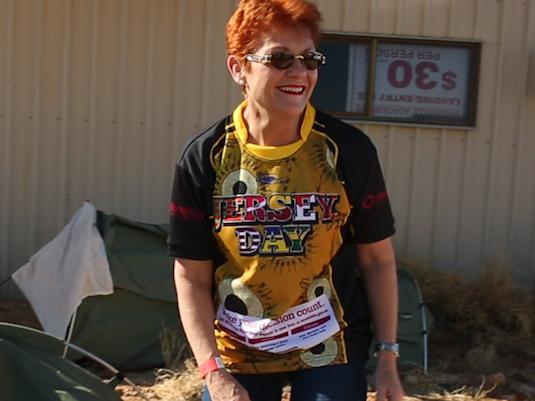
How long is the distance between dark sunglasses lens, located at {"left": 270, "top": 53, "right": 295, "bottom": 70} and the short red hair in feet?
0.27

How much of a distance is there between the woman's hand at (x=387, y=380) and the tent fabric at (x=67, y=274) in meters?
3.28

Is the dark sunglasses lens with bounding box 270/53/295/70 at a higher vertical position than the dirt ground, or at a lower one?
higher

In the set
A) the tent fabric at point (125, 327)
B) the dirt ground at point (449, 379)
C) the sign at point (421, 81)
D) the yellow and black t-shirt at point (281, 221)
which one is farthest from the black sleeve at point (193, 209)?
the sign at point (421, 81)

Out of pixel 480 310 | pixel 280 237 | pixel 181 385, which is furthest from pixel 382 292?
pixel 480 310

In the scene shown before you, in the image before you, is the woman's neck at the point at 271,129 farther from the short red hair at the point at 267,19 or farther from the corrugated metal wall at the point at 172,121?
the corrugated metal wall at the point at 172,121

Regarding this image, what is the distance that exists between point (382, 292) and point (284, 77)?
728 mm

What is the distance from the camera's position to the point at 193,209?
10.4ft

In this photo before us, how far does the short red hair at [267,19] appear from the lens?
3.06 meters

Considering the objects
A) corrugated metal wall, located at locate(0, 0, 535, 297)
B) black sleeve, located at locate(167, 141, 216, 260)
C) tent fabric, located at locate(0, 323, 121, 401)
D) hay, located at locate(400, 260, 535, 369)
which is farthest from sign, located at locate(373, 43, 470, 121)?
black sleeve, located at locate(167, 141, 216, 260)

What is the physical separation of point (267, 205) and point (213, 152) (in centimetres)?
25

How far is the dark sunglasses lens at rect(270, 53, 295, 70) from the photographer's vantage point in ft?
10.0

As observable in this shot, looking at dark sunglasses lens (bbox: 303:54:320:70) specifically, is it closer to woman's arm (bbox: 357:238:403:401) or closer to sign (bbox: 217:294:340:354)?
woman's arm (bbox: 357:238:403:401)

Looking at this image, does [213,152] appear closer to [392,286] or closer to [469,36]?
[392,286]

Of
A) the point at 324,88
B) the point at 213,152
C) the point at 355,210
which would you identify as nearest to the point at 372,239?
the point at 355,210
